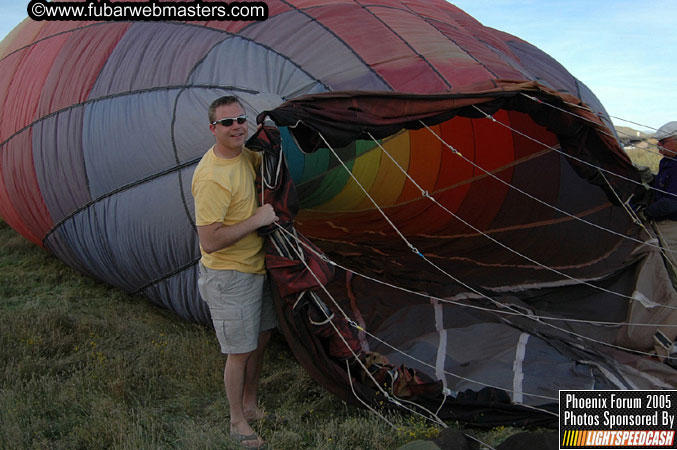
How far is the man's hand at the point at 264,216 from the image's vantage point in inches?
104

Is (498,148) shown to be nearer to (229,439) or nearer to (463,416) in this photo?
(463,416)

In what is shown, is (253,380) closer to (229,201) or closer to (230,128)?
(229,201)

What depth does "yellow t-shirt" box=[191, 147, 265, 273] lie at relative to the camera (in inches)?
99.1

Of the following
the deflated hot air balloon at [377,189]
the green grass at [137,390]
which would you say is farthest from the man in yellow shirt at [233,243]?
the green grass at [137,390]

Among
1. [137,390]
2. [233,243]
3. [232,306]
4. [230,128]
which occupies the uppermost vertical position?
[230,128]

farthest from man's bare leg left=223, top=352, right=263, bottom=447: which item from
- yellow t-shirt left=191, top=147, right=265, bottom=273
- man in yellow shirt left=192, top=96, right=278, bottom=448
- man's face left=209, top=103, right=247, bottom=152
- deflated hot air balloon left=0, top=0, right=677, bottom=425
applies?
man's face left=209, top=103, right=247, bottom=152

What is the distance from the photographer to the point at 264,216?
265cm

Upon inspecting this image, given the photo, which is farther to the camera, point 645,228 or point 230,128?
point 645,228

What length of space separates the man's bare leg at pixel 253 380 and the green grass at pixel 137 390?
0.12 metres

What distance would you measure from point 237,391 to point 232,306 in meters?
0.40

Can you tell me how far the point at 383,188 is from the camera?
5262mm

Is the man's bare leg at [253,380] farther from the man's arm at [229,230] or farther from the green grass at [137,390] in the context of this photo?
the man's arm at [229,230]

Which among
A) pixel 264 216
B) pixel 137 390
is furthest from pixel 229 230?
pixel 137 390

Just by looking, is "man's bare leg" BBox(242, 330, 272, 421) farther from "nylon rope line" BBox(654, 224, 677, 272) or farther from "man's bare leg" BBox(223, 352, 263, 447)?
"nylon rope line" BBox(654, 224, 677, 272)
